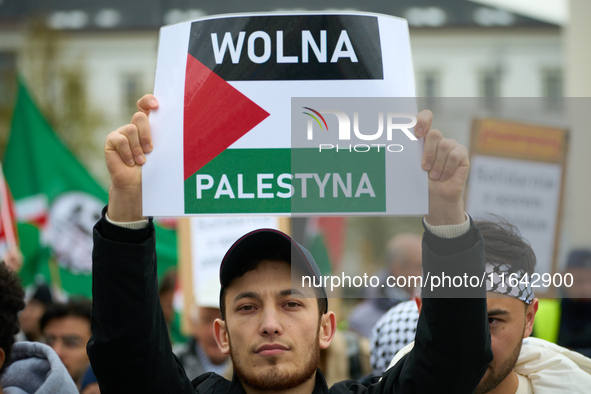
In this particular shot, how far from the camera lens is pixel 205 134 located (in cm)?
220

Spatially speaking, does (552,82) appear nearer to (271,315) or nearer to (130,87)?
(130,87)

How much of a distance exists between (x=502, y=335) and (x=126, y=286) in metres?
1.16

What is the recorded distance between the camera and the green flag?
Result: 692cm

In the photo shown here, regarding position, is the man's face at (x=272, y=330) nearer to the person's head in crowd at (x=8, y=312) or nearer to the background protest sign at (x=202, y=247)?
the person's head in crowd at (x=8, y=312)

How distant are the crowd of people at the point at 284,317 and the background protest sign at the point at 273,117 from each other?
0.08 metres

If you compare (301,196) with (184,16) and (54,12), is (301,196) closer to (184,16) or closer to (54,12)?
(184,16)

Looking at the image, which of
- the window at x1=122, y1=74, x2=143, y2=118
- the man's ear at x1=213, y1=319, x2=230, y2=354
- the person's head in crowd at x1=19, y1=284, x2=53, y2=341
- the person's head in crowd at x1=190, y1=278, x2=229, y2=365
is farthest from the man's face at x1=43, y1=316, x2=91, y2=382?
the window at x1=122, y1=74, x2=143, y2=118

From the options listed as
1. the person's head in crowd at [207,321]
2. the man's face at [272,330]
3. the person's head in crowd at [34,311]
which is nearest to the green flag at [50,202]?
the person's head in crowd at [34,311]

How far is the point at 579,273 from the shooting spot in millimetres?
4211

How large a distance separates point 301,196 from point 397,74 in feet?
1.49

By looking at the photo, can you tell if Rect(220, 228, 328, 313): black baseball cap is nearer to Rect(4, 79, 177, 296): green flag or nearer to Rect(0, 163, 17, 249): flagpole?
Rect(0, 163, 17, 249): flagpole

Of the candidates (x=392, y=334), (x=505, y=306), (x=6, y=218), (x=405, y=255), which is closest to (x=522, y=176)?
(x=405, y=255)

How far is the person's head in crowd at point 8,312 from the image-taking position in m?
2.62

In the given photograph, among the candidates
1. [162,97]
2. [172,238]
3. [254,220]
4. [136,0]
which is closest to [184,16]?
[136,0]
